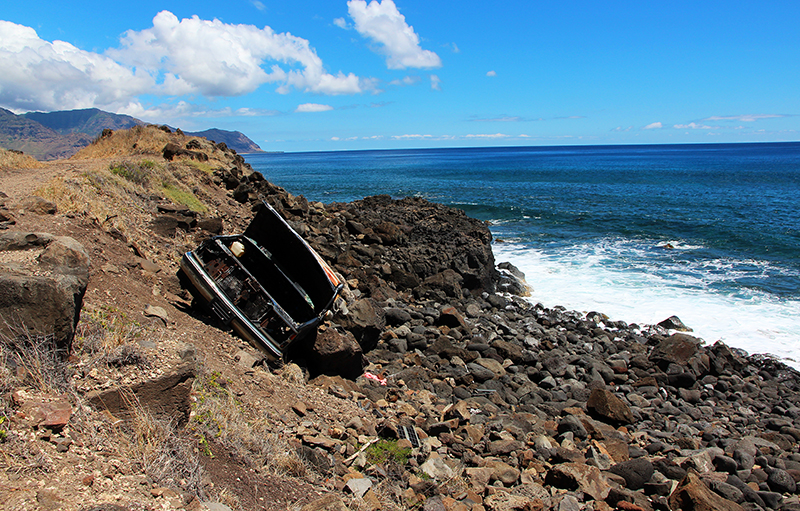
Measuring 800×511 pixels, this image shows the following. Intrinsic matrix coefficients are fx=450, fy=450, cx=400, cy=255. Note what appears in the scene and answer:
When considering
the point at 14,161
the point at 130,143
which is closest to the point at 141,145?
the point at 130,143

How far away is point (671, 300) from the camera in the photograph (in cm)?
1606

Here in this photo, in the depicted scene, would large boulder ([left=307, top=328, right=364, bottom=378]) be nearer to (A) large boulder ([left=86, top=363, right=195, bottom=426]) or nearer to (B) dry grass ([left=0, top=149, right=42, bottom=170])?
(A) large boulder ([left=86, top=363, right=195, bottom=426])

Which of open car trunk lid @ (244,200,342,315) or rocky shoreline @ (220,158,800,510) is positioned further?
open car trunk lid @ (244,200,342,315)

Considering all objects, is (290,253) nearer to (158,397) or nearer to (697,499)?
(158,397)

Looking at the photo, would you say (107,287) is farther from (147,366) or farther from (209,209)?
(209,209)

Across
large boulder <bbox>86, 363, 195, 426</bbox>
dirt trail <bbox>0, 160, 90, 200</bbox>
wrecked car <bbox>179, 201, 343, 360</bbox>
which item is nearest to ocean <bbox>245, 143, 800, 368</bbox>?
wrecked car <bbox>179, 201, 343, 360</bbox>

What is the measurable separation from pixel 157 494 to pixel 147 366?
142cm

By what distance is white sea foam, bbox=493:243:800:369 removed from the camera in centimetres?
1325

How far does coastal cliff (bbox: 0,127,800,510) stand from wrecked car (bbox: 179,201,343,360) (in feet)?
1.35

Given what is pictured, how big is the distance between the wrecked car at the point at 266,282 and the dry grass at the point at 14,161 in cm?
994

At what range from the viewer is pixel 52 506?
2.69 m

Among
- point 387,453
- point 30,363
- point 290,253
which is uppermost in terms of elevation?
point 30,363

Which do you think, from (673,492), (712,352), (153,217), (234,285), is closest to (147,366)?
(234,285)

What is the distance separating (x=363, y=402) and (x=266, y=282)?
3537 millimetres
